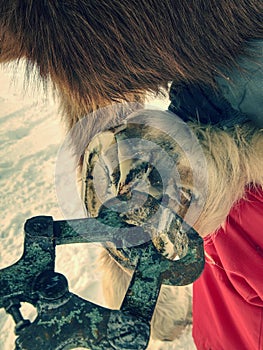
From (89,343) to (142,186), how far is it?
178mm

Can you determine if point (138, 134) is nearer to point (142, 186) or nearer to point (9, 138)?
point (142, 186)

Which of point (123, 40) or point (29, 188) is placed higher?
point (123, 40)

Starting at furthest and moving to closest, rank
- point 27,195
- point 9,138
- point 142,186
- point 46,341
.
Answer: point 9,138 < point 27,195 < point 142,186 < point 46,341

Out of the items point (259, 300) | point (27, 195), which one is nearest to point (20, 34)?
point (259, 300)

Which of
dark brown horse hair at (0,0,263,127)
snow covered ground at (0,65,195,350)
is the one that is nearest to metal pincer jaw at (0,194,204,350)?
dark brown horse hair at (0,0,263,127)

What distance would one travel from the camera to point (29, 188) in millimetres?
1389

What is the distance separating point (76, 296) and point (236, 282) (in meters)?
0.35

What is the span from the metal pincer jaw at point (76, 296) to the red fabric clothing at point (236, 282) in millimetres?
202

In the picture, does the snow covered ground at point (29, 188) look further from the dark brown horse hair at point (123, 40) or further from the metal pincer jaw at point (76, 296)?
the metal pincer jaw at point (76, 296)

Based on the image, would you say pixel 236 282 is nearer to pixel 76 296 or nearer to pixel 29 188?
pixel 76 296

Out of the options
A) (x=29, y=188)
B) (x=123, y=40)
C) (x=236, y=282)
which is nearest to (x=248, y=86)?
(x=123, y=40)

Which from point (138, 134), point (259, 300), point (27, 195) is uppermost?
point (138, 134)

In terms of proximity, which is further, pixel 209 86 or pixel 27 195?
pixel 27 195

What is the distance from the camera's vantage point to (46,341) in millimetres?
342
